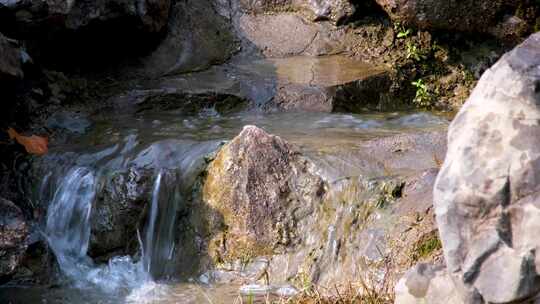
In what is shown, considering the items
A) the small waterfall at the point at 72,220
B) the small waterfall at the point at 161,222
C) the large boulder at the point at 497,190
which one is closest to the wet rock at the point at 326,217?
the small waterfall at the point at 161,222

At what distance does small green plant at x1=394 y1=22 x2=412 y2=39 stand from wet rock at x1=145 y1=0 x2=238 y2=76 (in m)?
1.59

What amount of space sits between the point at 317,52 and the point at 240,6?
3.78ft

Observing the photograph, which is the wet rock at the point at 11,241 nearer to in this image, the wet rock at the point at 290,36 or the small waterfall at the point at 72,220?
the small waterfall at the point at 72,220

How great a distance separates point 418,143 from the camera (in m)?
5.13

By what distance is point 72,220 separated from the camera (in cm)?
543

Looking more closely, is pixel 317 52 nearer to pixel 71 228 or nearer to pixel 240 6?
pixel 240 6

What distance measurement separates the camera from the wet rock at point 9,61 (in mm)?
5707

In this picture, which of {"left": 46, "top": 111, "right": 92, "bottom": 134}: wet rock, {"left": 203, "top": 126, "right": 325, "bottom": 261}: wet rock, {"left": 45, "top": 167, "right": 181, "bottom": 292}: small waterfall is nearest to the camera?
{"left": 203, "top": 126, "right": 325, "bottom": 261}: wet rock

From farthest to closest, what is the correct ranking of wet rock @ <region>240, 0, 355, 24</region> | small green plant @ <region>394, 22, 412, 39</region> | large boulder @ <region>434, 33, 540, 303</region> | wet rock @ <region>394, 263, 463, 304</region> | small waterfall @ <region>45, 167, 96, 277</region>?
1. wet rock @ <region>240, 0, 355, 24</region>
2. small green plant @ <region>394, 22, 412, 39</region>
3. small waterfall @ <region>45, 167, 96, 277</region>
4. wet rock @ <region>394, 263, 463, 304</region>
5. large boulder @ <region>434, 33, 540, 303</region>

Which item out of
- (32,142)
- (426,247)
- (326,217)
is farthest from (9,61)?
(426,247)

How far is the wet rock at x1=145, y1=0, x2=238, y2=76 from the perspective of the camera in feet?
25.0

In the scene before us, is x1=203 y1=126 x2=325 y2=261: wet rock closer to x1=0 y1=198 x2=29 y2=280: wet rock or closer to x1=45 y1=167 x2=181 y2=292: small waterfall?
x1=45 y1=167 x2=181 y2=292: small waterfall

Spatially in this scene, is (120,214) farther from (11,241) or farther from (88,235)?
(11,241)

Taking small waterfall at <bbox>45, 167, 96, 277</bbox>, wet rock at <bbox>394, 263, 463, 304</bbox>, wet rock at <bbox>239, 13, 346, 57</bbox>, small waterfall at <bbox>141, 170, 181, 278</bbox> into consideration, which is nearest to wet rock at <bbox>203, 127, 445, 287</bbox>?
small waterfall at <bbox>141, 170, 181, 278</bbox>
